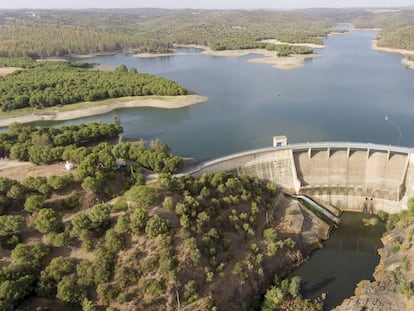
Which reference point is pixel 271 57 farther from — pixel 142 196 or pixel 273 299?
pixel 273 299

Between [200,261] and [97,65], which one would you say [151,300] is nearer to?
[200,261]

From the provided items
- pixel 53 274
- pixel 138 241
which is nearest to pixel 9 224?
pixel 53 274

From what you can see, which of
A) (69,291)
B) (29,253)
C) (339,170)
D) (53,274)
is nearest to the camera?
(69,291)

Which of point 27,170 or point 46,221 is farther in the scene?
point 27,170

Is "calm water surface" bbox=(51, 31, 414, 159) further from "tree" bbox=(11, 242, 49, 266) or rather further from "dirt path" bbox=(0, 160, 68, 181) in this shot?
"tree" bbox=(11, 242, 49, 266)

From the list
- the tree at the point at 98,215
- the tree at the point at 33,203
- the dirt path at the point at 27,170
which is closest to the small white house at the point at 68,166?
the dirt path at the point at 27,170

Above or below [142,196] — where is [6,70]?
above

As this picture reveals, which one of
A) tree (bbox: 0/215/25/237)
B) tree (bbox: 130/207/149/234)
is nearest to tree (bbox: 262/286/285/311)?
tree (bbox: 130/207/149/234)
